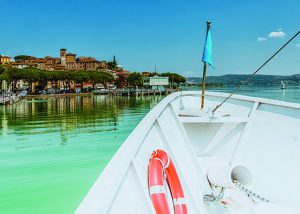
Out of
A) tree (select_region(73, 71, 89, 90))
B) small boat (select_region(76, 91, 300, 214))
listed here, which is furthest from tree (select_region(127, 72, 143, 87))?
small boat (select_region(76, 91, 300, 214))

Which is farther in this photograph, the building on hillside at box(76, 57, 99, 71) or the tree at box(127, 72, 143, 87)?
the building on hillside at box(76, 57, 99, 71)

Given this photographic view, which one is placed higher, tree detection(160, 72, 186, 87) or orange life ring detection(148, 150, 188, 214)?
tree detection(160, 72, 186, 87)

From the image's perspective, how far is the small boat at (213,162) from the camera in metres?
2.10

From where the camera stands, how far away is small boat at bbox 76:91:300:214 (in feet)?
6.89

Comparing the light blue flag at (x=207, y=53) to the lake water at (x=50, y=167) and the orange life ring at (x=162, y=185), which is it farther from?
the lake water at (x=50, y=167)

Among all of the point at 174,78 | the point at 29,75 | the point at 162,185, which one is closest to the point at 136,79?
the point at 174,78

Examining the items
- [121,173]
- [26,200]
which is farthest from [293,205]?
[26,200]

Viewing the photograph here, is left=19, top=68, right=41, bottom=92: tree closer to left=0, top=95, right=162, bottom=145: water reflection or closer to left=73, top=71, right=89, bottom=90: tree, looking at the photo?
left=73, top=71, right=89, bottom=90: tree

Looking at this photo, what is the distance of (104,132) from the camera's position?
1422 cm

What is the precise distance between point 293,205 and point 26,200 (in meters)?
4.90

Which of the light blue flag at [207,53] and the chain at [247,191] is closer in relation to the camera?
the chain at [247,191]

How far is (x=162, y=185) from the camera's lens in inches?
88.2

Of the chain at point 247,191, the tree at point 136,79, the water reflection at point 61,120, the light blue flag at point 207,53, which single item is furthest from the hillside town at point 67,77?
the chain at point 247,191

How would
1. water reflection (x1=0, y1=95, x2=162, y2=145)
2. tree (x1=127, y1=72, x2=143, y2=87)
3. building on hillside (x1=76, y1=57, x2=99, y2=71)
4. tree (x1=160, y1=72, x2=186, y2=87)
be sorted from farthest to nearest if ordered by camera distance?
building on hillside (x1=76, y1=57, x2=99, y2=71) < tree (x1=160, y1=72, x2=186, y2=87) < tree (x1=127, y1=72, x2=143, y2=87) < water reflection (x1=0, y1=95, x2=162, y2=145)
